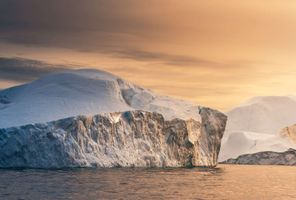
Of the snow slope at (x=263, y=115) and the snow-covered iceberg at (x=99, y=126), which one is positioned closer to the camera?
the snow-covered iceberg at (x=99, y=126)

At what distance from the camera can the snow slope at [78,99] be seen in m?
68.8

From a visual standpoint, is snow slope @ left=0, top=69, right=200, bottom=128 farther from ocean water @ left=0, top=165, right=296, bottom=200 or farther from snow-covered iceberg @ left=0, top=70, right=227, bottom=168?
ocean water @ left=0, top=165, right=296, bottom=200

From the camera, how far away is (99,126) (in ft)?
223

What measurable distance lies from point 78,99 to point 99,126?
26.2 ft

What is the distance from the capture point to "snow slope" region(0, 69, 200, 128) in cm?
6875

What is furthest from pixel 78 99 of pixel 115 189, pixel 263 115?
pixel 263 115

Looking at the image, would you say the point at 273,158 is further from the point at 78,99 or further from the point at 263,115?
the point at 78,99

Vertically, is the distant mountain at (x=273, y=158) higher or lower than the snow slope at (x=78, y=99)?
lower

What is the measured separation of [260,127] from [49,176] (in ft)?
391

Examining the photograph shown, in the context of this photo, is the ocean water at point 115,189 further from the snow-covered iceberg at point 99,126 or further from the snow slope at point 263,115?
the snow slope at point 263,115

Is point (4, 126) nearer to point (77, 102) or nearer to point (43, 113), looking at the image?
point (43, 113)

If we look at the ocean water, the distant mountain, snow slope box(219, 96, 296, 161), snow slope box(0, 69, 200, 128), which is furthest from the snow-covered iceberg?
snow slope box(219, 96, 296, 161)

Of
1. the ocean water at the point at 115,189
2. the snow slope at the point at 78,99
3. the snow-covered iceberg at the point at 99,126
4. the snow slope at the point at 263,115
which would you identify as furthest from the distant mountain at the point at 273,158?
the ocean water at the point at 115,189

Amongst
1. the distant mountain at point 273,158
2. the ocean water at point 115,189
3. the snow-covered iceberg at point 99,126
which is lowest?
the distant mountain at point 273,158
